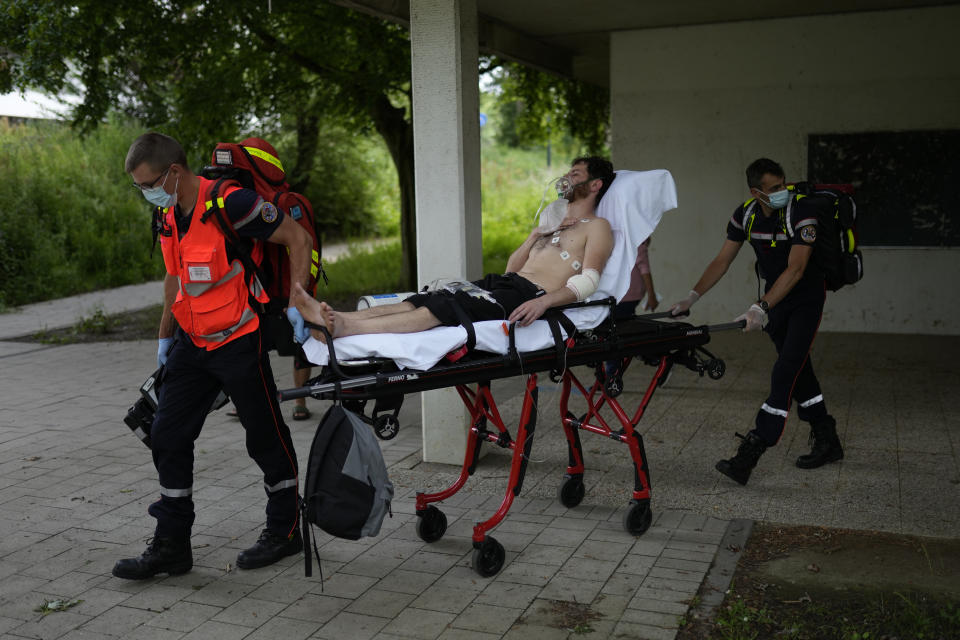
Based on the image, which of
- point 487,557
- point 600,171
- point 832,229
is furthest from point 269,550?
point 832,229

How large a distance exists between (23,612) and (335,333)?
1.87m

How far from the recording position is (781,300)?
598 cm

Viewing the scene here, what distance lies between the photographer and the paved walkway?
4199mm

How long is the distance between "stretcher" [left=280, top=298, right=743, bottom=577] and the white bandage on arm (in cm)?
8

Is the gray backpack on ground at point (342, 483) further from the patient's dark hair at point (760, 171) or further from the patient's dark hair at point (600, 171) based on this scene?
the patient's dark hair at point (760, 171)

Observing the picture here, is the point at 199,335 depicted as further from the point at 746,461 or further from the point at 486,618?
the point at 746,461

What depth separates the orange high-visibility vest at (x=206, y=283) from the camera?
14.3ft

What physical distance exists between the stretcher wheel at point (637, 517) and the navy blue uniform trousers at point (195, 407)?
6.03ft

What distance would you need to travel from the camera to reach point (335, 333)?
429 centimetres

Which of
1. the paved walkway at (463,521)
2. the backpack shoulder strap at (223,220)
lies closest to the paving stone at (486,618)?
the paved walkway at (463,521)

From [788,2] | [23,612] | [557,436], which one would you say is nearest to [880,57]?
[788,2]

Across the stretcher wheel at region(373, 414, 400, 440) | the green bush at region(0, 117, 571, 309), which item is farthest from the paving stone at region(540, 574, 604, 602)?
the green bush at region(0, 117, 571, 309)

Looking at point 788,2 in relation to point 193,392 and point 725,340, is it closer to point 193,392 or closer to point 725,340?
point 725,340

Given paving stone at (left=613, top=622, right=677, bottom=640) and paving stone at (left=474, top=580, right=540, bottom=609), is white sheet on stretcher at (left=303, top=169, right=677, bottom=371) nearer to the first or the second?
paving stone at (left=474, top=580, right=540, bottom=609)
